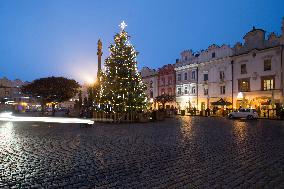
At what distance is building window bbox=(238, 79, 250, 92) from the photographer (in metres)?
46.9

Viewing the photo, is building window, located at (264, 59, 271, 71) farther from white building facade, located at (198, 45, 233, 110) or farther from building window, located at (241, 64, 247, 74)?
white building facade, located at (198, 45, 233, 110)

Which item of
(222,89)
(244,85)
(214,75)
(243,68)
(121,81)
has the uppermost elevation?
(243,68)

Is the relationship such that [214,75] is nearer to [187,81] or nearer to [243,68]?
[243,68]

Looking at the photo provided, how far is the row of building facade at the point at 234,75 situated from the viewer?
4288cm

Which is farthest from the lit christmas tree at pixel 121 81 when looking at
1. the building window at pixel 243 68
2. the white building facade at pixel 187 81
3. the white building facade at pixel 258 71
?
the white building facade at pixel 187 81

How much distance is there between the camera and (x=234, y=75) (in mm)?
49562

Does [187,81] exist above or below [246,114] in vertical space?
above

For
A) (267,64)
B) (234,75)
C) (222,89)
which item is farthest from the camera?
(222,89)

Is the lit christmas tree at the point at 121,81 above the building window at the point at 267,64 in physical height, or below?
below

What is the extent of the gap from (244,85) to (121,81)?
83.7ft

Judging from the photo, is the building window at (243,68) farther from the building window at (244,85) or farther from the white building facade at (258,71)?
the building window at (244,85)

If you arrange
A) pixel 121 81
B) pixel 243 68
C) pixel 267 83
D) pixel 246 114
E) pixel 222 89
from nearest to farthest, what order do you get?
pixel 121 81
pixel 246 114
pixel 267 83
pixel 243 68
pixel 222 89

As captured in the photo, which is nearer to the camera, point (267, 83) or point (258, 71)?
point (267, 83)

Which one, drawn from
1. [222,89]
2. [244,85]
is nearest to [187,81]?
[222,89]
